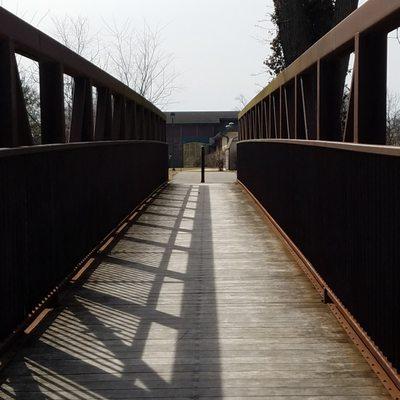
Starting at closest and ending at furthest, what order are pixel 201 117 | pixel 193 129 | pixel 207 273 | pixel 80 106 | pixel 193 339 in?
pixel 193 339
pixel 207 273
pixel 80 106
pixel 193 129
pixel 201 117

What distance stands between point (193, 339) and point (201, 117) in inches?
3088

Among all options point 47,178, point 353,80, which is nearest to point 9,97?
point 47,178

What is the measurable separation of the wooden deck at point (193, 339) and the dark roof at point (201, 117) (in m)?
72.1

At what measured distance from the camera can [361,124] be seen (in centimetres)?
539

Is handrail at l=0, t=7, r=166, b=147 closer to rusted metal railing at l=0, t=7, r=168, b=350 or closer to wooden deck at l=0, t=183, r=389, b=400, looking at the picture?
rusted metal railing at l=0, t=7, r=168, b=350

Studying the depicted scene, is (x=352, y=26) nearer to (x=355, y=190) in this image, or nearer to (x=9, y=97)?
(x=355, y=190)

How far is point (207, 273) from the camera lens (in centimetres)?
793

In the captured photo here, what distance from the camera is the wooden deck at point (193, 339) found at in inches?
171

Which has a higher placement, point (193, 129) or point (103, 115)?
point (193, 129)

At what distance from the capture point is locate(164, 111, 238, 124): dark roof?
80.7 metres

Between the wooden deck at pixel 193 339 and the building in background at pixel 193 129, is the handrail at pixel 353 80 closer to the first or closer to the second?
the wooden deck at pixel 193 339

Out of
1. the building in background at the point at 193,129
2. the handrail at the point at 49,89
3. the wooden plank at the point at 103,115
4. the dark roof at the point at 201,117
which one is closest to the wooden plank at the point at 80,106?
the handrail at the point at 49,89

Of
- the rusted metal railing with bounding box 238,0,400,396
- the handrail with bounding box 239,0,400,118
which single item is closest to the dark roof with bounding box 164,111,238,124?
the rusted metal railing with bounding box 238,0,400,396

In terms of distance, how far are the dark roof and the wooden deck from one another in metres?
72.1
